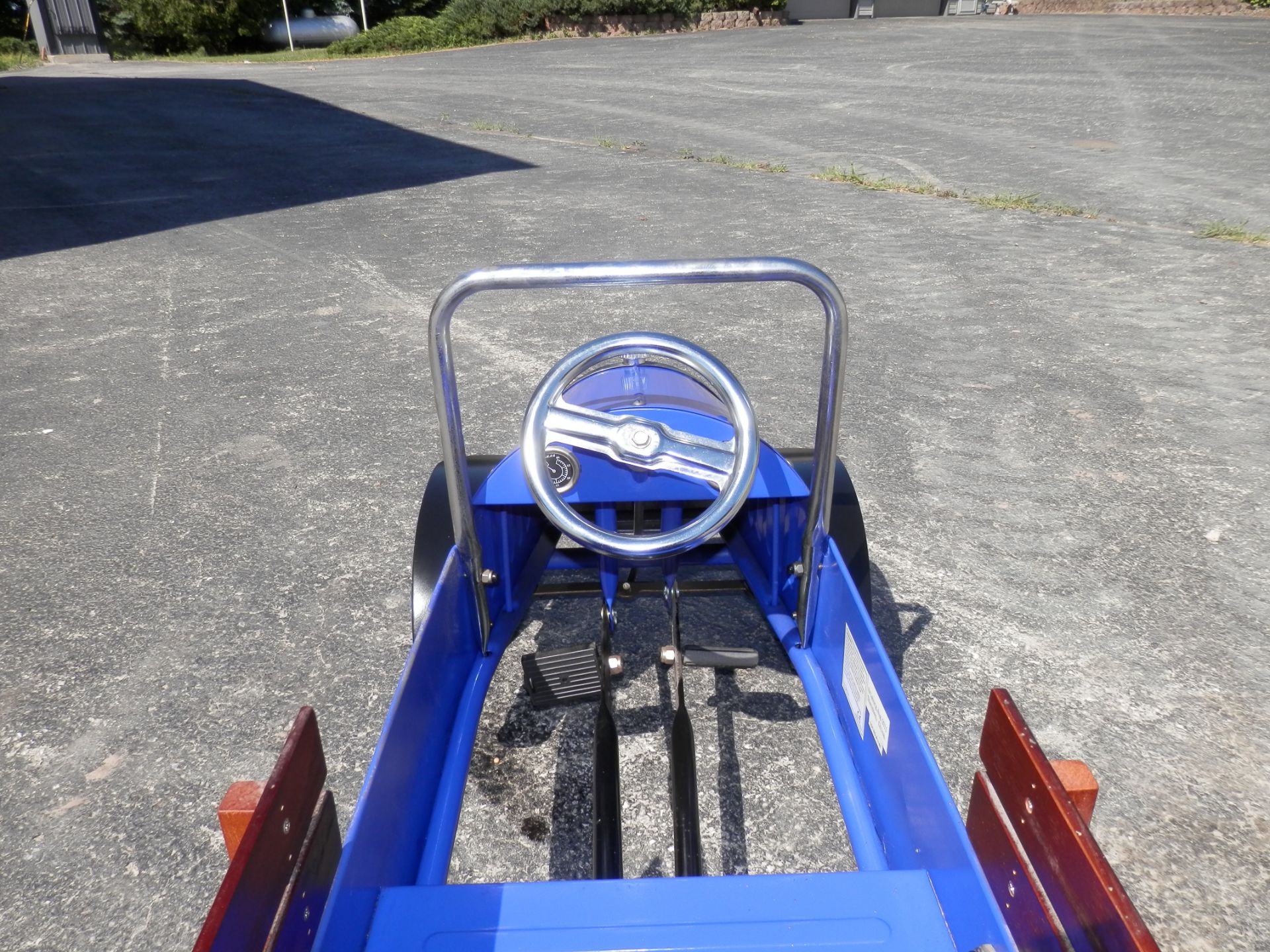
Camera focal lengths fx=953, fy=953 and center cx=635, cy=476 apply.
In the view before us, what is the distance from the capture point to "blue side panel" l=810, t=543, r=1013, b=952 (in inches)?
55.7

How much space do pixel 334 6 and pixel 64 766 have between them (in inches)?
1500

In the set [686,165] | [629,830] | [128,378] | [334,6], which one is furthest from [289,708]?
[334,6]

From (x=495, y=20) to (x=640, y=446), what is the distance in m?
26.2

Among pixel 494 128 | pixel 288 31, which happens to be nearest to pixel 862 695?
pixel 494 128

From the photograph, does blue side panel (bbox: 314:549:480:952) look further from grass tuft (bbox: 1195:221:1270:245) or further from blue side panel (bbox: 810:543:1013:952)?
grass tuft (bbox: 1195:221:1270:245)

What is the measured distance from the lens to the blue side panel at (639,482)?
231 centimetres

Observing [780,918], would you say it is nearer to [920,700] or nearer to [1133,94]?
[920,700]

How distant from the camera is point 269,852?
127 centimetres

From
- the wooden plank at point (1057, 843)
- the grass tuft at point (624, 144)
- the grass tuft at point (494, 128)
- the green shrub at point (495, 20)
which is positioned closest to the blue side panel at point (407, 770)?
the wooden plank at point (1057, 843)

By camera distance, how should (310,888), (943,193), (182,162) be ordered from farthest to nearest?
(182,162)
(943,193)
(310,888)

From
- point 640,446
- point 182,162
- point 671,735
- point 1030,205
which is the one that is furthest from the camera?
point 182,162

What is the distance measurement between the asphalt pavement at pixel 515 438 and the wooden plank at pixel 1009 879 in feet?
2.26

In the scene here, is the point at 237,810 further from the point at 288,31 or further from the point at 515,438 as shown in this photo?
the point at 288,31

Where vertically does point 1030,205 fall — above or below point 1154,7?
below
